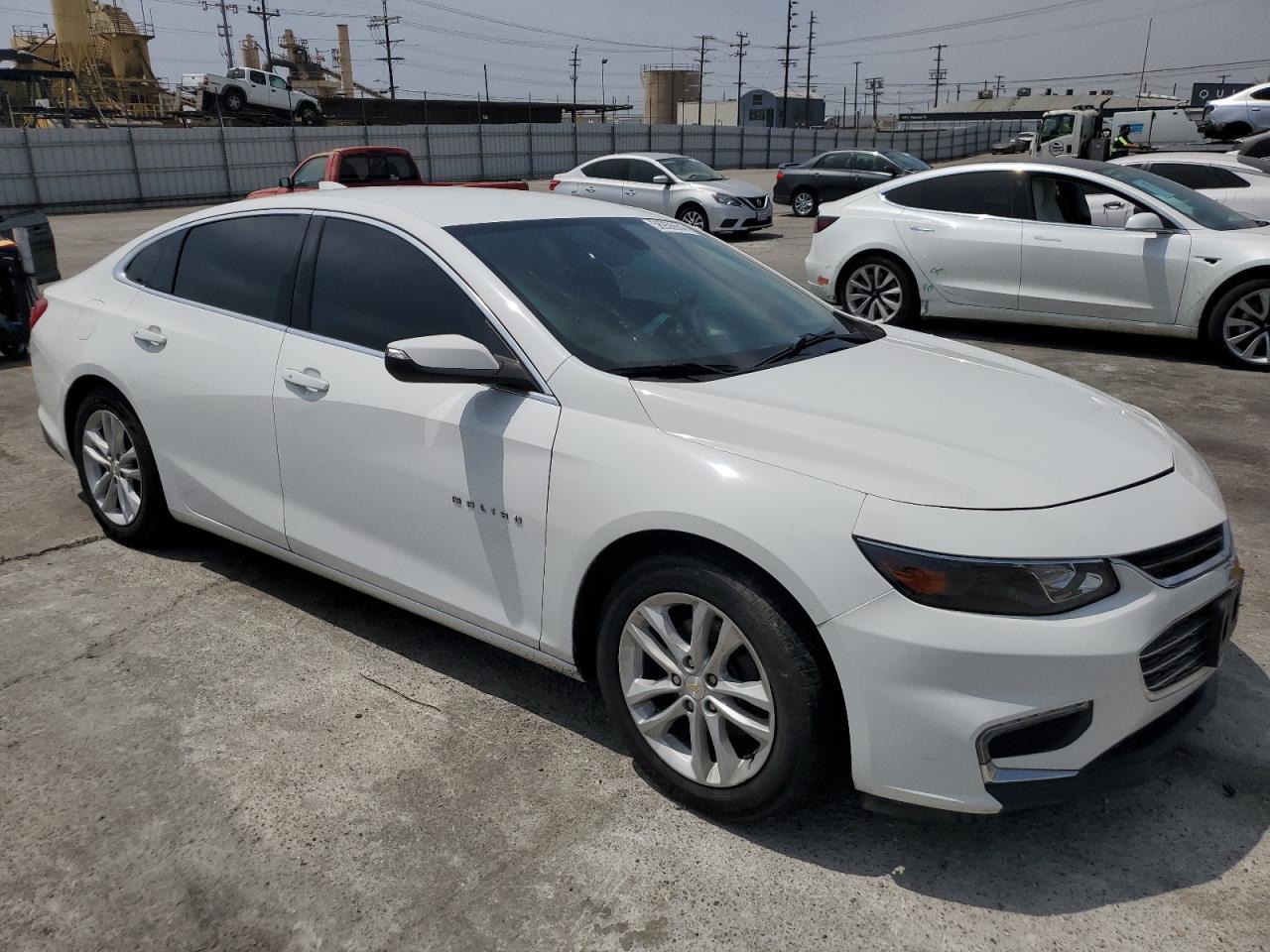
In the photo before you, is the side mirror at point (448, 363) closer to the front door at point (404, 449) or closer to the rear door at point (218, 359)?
the front door at point (404, 449)

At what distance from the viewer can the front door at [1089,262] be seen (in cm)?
777

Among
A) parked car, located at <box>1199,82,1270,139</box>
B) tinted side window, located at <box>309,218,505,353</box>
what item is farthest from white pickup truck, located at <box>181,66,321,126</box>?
tinted side window, located at <box>309,218,505,353</box>

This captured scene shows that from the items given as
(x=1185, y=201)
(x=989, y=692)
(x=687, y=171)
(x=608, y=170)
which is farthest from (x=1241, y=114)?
(x=989, y=692)

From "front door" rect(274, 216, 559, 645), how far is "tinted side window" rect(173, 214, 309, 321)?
0.16 meters

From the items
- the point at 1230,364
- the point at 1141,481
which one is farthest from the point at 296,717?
the point at 1230,364

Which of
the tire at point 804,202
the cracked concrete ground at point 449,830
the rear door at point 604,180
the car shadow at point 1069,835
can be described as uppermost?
the rear door at point 604,180

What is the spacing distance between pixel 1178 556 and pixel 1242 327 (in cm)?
639

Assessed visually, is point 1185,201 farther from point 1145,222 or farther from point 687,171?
point 687,171

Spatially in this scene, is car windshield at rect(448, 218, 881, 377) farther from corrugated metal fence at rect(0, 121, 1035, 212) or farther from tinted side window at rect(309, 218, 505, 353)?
corrugated metal fence at rect(0, 121, 1035, 212)

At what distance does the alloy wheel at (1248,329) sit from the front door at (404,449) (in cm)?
686

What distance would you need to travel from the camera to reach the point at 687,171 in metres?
17.9

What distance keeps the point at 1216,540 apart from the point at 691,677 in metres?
1.37

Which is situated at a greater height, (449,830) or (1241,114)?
(1241,114)

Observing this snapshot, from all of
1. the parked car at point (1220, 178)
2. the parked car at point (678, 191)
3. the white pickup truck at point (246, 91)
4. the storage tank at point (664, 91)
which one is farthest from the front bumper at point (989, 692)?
the storage tank at point (664, 91)
